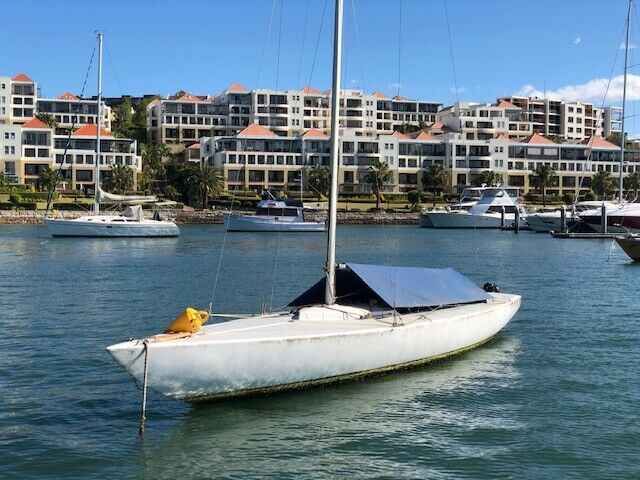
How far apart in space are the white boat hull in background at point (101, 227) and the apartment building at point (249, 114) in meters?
85.4

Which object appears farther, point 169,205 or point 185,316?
point 169,205

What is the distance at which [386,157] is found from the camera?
505ft

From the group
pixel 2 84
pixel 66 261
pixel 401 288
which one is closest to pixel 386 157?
pixel 2 84

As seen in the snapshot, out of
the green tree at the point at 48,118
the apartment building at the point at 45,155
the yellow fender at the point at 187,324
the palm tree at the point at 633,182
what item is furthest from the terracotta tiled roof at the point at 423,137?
the yellow fender at the point at 187,324

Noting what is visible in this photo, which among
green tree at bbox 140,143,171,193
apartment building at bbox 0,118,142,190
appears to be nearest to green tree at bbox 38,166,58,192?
apartment building at bbox 0,118,142,190

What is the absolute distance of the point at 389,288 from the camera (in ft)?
73.7

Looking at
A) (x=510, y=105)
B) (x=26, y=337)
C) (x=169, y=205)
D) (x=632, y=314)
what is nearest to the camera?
(x=26, y=337)

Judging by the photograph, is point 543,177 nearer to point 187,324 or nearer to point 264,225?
point 264,225

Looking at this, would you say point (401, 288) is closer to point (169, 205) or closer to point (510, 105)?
point (169, 205)

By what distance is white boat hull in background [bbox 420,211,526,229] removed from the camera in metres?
118

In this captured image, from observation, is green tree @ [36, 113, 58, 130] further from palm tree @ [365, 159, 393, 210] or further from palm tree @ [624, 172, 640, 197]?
palm tree @ [624, 172, 640, 197]

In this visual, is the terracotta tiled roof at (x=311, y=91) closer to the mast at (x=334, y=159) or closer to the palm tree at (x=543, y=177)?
the palm tree at (x=543, y=177)

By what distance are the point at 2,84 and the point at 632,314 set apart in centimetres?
14473

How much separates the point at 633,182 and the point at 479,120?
39838 millimetres
